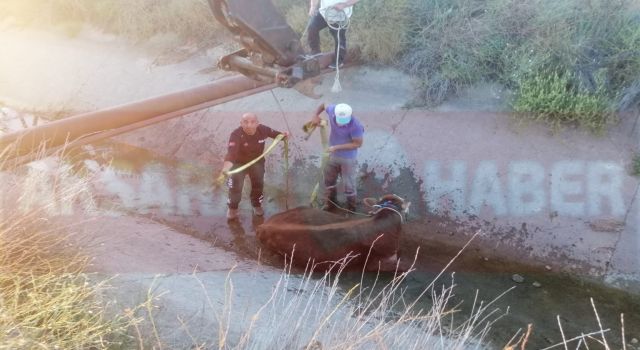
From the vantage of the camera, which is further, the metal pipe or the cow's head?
the cow's head

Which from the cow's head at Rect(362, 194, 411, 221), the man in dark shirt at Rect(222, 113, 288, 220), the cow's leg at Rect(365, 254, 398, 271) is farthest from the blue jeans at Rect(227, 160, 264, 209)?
the cow's leg at Rect(365, 254, 398, 271)

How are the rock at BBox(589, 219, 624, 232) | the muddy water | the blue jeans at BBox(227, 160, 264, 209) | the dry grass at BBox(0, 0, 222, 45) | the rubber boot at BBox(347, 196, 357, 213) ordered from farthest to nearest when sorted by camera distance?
the dry grass at BBox(0, 0, 222, 45) → the rubber boot at BBox(347, 196, 357, 213) → the blue jeans at BBox(227, 160, 264, 209) → the rock at BBox(589, 219, 624, 232) → the muddy water

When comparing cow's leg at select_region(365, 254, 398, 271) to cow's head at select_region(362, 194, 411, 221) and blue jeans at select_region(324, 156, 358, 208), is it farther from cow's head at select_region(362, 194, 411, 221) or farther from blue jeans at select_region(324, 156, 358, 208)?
blue jeans at select_region(324, 156, 358, 208)

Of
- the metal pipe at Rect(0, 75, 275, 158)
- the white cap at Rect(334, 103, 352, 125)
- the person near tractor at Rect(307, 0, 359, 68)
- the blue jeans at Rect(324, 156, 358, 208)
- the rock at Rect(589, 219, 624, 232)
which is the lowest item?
the rock at Rect(589, 219, 624, 232)

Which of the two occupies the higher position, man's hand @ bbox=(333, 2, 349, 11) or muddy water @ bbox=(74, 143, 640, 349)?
man's hand @ bbox=(333, 2, 349, 11)

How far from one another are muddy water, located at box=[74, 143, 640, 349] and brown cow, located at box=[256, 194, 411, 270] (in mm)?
231

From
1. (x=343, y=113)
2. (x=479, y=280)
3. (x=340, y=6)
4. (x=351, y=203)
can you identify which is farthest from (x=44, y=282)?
(x=340, y=6)

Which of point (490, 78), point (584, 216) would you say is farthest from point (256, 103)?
point (584, 216)

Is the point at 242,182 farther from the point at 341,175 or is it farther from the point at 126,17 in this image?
the point at 126,17

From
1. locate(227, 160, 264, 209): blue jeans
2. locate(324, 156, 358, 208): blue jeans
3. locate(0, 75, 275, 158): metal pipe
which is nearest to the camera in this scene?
locate(0, 75, 275, 158): metal pipe

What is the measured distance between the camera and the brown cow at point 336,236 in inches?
232

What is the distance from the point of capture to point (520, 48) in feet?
25.9

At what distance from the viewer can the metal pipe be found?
473 centimetres

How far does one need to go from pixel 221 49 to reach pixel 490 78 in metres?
4.92
